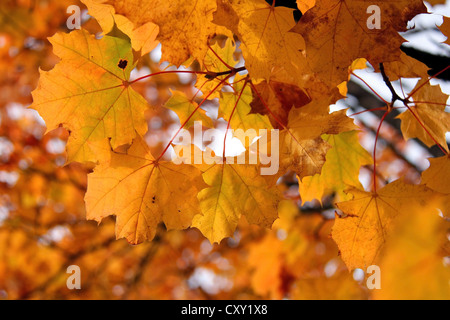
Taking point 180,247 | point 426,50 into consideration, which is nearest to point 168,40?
point 426,50

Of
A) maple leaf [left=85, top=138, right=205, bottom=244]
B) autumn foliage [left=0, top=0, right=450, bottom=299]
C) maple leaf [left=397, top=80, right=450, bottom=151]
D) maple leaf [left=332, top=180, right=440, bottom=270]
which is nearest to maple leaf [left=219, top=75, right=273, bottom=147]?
autumn foliage [left=0, top=0, right=450, bottom=299]

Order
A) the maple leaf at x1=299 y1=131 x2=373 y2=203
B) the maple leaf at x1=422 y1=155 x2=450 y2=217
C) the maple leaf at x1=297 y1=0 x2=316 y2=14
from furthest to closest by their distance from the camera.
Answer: the maple leaf at x1=299 y1=131 x2=373 y2=203, the maple leaf at x1=422 y1=155 x2=450 y2=217, the maple leaf at x1=297 y1=0 x2=316 y2=14

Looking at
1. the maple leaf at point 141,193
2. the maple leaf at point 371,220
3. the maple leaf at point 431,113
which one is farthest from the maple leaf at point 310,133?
the maple leaf at point 431,113

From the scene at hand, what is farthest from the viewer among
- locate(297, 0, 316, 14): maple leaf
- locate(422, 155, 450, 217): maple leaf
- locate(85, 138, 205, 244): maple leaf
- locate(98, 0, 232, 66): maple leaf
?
locate(422, 155, 450, 217): maple leaf

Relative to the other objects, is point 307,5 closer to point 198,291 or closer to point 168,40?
point 168,40

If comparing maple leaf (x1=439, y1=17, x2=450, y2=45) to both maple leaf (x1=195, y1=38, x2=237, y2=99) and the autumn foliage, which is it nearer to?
the autumn foliage

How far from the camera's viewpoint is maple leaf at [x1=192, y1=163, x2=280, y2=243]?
4.51ft

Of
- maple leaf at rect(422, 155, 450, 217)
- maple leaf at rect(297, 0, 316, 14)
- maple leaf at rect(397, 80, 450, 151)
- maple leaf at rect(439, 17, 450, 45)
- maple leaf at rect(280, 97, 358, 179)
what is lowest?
maple leaf at rect(422, 155, 450, 217)

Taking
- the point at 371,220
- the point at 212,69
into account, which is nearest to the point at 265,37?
the point at 212,69

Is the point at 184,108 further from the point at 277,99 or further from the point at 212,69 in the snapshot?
the point at 277,99

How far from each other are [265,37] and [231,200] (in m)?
0.62

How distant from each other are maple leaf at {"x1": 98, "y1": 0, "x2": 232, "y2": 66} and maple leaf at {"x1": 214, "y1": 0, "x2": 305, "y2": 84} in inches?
3.7

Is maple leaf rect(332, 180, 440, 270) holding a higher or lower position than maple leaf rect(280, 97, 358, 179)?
lower

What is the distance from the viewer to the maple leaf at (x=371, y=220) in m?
1.38
